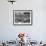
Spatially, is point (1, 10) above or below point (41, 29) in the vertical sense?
above

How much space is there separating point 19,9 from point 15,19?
391mm

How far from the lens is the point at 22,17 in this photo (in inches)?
189

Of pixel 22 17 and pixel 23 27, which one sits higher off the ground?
pixel 22 17

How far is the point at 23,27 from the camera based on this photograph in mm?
4797

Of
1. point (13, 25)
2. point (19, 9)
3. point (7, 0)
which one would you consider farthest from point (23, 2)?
point (13, 25)

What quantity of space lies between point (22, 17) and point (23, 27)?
0.37 meters

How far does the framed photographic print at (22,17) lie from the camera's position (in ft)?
15.7

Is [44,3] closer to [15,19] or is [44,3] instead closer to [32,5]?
[32,5]

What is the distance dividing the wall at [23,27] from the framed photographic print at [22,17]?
0.37 ft

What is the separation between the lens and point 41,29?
15.7ft

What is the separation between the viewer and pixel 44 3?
4.78m

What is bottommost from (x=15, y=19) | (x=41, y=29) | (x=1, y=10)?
(x=41, y=29)

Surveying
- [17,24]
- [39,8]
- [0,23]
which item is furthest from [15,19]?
[39,8]

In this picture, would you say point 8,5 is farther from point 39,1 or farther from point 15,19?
point 39,1
